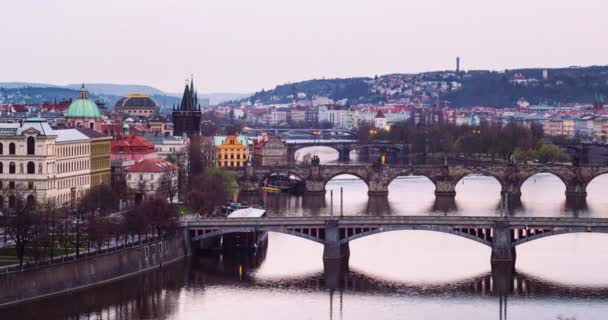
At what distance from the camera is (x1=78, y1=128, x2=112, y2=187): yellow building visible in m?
62.2

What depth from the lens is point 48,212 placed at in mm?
47844

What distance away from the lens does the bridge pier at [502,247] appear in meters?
51.0

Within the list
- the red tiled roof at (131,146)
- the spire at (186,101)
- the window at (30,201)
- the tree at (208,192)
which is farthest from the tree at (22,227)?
the spire at (186,101)

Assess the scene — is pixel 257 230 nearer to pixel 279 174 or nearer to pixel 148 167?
pixel 148 167

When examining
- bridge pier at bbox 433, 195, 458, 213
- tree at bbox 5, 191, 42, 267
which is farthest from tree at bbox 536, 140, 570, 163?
tree at bbox 5, 191, 42, 267

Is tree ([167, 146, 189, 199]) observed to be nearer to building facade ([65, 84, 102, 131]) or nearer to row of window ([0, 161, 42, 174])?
building facade ([65, 84, 102, 131])

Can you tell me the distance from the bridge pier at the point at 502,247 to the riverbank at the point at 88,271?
10.2 m

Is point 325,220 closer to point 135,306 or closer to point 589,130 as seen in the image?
point 135,306

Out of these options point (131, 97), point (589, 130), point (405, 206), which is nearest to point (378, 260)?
point (405, 206)

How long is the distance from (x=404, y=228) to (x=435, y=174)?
102 ft

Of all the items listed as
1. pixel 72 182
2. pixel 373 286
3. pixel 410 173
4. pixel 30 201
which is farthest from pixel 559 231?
pixel 410 173

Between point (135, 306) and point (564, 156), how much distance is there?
62.0 metres

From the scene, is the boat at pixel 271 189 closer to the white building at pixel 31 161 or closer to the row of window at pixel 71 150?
the row of window at pixel 71 150

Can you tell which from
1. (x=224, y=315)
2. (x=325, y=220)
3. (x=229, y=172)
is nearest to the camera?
(x=224, y=315)
